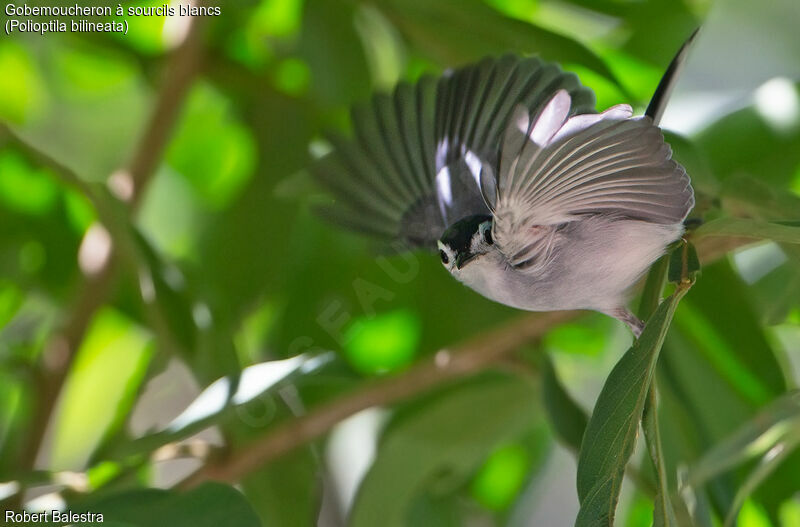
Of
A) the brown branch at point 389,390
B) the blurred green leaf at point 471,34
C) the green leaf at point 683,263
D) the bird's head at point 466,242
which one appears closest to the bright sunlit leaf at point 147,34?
the blurred green leaf at point 471,34

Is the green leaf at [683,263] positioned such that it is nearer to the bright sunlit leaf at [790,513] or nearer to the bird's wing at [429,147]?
the bird's wing at [429,147]

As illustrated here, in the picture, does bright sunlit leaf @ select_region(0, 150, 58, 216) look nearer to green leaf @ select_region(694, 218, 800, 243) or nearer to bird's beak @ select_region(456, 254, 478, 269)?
bird's beak @ select_region(456, 254, 478, 269)

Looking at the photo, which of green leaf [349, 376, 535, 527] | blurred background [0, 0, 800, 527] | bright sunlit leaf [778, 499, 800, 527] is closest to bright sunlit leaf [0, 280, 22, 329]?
blurred background [0, 0, 800, 527]

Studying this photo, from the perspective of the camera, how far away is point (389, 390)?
39.5 inches

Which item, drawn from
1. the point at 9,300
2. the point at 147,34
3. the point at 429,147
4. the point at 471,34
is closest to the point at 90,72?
the point at 147,34

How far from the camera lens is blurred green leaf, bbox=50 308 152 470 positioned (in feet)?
4.12

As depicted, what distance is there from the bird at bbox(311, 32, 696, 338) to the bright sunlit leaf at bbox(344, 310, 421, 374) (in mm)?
333

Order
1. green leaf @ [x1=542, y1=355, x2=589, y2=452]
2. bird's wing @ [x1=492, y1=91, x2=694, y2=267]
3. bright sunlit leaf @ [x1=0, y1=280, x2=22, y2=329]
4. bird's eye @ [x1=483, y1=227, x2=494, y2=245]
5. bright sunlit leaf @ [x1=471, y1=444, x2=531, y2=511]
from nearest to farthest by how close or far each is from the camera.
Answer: bird's wing @ [x1=492, y1=91, x2=694, y2=267] < bird's eye @ [x1=483, y1=227, x2=494, y2=245] < green leaf @ [x1=542, y1=355, x2=589, y2=452] < bright sunlit leaf @ [x1=0, y1=280, x2=22, y2=329] < bright sunlit leaf @ [x1=471, y1=444, x2=531, y2=511]

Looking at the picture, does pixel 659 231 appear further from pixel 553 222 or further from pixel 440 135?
pixel 440 135

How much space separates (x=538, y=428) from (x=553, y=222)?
31.0 inches

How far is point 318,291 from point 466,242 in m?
0.50

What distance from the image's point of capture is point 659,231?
0.70 m

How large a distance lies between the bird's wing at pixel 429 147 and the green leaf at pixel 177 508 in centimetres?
30

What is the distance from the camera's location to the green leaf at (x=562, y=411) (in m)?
0.87
